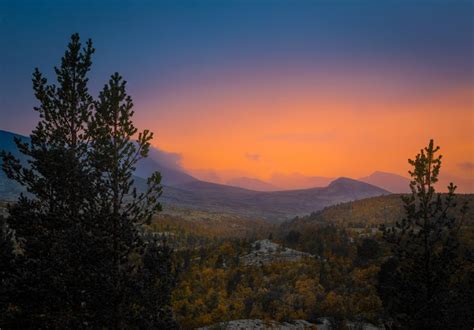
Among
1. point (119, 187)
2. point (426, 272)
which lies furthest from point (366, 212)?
point (119, 187)

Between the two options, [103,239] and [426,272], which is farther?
[426,272]

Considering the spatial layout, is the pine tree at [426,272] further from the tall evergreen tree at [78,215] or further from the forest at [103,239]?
the tall evergreen tree at [78,215]

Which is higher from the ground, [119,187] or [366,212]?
[119,187]

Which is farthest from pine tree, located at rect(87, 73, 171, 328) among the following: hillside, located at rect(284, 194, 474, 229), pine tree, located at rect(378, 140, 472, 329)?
hillside, located at rect(284, 194, 474, 229)

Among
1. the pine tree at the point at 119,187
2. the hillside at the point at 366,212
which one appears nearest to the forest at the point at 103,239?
the pine tree at the point at 119,187

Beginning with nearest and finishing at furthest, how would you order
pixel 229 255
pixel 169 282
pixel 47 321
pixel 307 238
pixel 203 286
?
pixel 169 282 → pixel 47 321 → pixel 203 286 → pixel 229 255 → pixel 307 238

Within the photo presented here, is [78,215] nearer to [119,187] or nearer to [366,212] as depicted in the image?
[119,187]

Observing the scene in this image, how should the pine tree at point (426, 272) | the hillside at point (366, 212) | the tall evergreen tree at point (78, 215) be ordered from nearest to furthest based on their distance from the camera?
the tall evergreen tree at point (78, 215) → the pine tree at point (426, 272) → the hillside at point (366, 212)

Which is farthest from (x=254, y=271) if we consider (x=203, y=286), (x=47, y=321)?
(x=47, y=321)

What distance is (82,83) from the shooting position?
43.2ft

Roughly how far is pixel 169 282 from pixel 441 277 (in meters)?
10.5

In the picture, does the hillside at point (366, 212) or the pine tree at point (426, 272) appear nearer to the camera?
the pine tree at point (426, 272)

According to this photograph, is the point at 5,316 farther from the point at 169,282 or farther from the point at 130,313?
the point at 169,282

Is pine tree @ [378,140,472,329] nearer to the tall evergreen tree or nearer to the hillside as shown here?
the tall evergreen tree
